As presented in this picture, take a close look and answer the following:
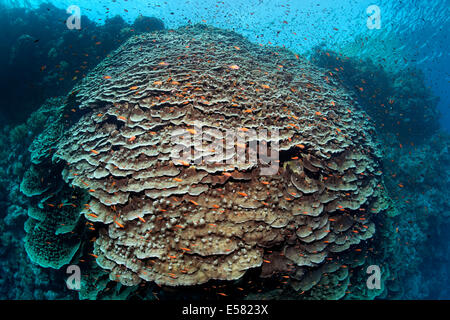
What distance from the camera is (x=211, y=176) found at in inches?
150

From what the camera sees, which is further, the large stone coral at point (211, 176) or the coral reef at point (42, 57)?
the coral reef at point (42, 57)

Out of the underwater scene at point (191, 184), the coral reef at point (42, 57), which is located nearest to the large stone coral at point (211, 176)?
the underwater scene at point (191, 184)

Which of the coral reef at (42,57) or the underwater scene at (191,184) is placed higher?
the coral reef at (42,57)

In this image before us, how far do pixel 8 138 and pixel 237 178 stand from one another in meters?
9.31

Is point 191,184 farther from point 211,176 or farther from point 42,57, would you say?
point 42,57

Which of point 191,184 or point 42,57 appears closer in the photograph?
point 191,184

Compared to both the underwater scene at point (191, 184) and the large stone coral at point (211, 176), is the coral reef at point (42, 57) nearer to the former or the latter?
the underwater scene at point (191, 184)

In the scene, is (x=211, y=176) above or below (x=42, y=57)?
below

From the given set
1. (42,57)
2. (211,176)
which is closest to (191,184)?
(211,176)

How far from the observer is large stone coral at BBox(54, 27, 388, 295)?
11.3 feet

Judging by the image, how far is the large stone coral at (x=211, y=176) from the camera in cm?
344

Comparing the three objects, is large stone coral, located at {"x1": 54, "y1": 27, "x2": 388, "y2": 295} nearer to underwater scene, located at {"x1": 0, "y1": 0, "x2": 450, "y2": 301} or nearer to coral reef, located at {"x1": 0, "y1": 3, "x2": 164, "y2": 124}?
underwater scene, located at {"x1": 0, "y1": 0, "x2": 450, "y2": 301}

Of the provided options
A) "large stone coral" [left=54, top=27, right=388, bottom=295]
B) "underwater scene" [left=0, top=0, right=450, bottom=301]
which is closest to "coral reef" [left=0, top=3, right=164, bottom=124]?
"underwater scene" [left=0, top=0, right=450, bottom=301]

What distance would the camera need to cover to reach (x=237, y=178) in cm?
383
